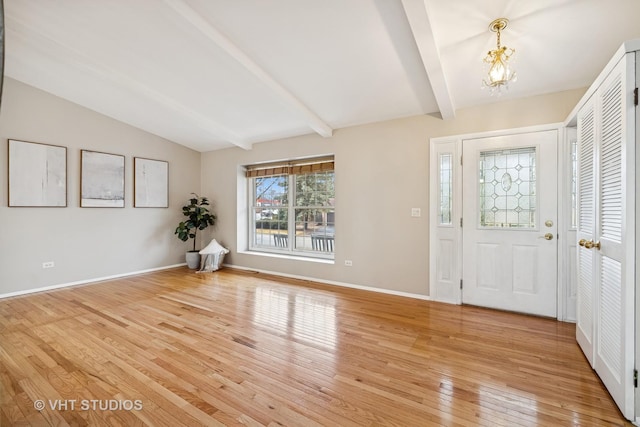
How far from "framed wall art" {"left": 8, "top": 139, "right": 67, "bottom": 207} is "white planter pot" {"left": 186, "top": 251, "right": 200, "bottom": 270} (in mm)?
2092

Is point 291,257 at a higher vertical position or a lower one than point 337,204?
lower

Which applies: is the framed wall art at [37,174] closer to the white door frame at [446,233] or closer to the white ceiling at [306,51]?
the white ceiling at [306,51]

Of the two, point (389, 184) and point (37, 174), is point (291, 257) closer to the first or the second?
point (389, 184)

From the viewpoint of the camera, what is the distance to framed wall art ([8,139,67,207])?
12.7 feet

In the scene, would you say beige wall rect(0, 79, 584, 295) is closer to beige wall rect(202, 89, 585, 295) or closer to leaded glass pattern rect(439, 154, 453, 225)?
beige wall rect(202, 89, 585, 295)

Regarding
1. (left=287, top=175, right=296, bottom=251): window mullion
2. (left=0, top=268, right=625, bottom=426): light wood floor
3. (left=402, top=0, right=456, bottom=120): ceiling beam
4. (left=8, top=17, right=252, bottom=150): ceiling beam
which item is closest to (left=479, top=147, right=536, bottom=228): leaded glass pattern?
(left=402, top=0, right=456, bottom=120): ceiling beam

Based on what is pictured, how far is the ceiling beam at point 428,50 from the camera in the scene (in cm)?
212

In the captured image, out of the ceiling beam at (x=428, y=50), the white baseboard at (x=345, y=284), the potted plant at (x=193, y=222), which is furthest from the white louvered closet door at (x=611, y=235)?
the potted plant at (x=193, y=222)

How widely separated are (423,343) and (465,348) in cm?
34

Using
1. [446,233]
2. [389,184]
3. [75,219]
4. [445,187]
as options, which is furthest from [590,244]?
[75,219]

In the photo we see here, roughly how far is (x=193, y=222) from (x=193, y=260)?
754 mm

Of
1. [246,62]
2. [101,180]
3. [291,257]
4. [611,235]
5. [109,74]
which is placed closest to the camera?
[611,235]

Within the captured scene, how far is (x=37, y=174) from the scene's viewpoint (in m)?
4.04

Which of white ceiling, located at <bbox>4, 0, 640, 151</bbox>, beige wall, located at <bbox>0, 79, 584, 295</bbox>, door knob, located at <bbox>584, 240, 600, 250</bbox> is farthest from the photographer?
beige wall, located at <bbox>0, 79, 584, 295</bbox>
